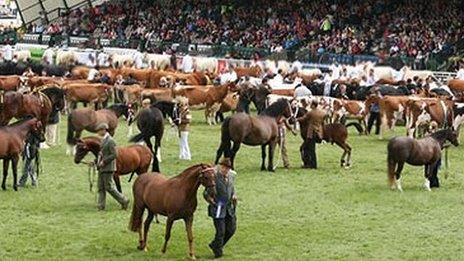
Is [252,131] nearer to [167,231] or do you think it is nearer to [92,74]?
[167,231]

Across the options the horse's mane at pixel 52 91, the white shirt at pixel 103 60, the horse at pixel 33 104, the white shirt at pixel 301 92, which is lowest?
the white shirt at pixel 103 60

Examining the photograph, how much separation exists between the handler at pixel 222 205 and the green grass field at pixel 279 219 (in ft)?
1.00

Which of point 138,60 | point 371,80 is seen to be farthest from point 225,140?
point 138,60

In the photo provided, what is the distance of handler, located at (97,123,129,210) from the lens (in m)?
16.2

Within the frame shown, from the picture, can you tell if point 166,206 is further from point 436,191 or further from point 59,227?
point 436,191

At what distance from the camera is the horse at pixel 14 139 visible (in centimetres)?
1806

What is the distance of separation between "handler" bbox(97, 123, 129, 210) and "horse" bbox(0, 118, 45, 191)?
2.22 meters

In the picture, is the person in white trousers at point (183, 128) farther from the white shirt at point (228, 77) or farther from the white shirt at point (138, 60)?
the white shirt at point (138, 60)

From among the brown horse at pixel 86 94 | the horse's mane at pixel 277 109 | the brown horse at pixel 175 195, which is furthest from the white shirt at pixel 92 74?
the brown horse at pixel 175 195

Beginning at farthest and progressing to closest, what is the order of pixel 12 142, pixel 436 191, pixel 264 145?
1. pixel 264 145
2. pixel 436 191
3. pixel 12 142

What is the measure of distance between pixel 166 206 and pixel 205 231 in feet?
7.01

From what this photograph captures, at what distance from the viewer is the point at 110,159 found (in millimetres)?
16203

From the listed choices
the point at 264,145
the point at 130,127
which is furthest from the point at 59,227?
the point at 130,127

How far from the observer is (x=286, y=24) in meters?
52.6
